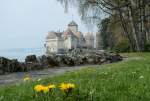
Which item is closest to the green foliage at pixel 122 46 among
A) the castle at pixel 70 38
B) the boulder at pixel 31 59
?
the boulder at pixel 31 59

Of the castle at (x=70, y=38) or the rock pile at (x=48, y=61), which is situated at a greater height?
the castle at (x=70, y=38)

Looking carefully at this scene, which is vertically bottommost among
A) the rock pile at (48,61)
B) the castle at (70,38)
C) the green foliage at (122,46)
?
the rock pile at (48,61)

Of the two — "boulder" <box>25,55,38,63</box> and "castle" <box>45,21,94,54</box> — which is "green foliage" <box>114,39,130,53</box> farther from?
"castle" <box>45,21,94,54</box>

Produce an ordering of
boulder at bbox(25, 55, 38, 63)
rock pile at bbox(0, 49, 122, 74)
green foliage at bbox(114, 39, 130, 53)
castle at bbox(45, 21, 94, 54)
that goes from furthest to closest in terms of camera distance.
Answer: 1. castle at bbox(45, 21, 94, 54)
2. green foliage at bbox(114, 39, 130, 53)
3. boulder at bbox(25, 55, 38, 63)
4. rock pile at bbox(0, 49, 122, 74)

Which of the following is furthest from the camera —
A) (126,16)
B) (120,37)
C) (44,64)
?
(120,37)

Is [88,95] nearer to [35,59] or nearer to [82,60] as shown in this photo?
[35,59]

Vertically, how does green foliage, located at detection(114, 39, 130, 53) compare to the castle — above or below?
below

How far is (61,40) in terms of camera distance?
4564 inches

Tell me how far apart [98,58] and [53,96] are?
67.2 feet

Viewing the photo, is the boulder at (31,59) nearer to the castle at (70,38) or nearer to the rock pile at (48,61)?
the rock pile at (48,61)

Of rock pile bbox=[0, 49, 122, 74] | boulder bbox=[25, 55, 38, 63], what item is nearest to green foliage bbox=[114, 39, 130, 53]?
rock pile bbox=[0, 49, 122, 74]

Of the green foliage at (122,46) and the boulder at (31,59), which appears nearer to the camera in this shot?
the boulder at (31,59)

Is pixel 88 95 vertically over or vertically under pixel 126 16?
under

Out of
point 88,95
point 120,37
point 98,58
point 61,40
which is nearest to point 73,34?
point 61,40
